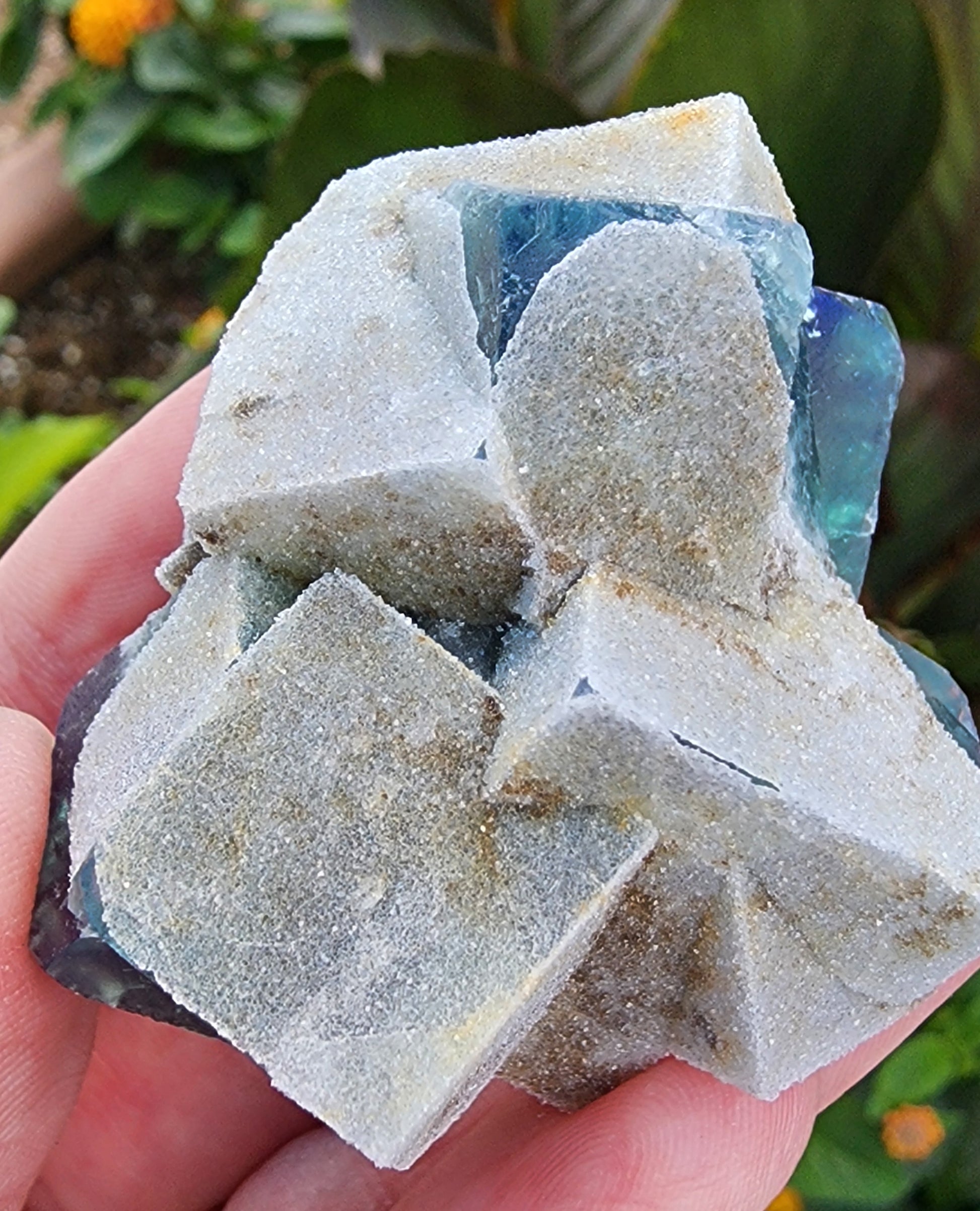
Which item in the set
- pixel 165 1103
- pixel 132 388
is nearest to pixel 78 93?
pixel 132 388

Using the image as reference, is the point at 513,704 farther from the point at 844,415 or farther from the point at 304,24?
the point at 304,24

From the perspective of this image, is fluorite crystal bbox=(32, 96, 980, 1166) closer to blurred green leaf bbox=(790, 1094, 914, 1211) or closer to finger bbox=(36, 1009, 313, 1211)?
finger bbox=(36, 1009, 313, 1211)

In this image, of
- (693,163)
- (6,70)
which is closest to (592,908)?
(693,163)

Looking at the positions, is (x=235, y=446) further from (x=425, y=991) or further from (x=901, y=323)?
(x=901, y=323)

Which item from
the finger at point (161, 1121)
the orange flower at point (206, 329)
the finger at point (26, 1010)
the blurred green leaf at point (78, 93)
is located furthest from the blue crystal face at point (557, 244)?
the blurred green leaf at point (78, 93)

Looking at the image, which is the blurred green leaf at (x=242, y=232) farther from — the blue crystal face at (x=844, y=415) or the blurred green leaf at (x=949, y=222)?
the blue crystal face at (x=844, y=415)
